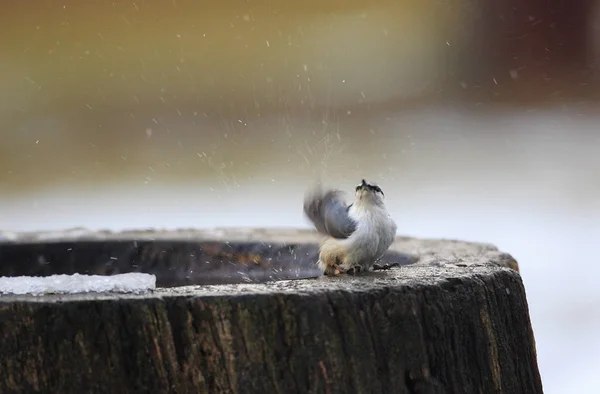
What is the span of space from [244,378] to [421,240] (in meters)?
0.91

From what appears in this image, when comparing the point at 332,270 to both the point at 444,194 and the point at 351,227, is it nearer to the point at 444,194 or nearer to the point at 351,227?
the point at 351,227

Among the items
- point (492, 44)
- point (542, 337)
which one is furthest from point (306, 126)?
point (542, 337)

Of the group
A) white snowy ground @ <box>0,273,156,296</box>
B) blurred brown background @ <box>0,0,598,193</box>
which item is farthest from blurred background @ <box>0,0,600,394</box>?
white snowy ground @ <box>0,273,156,296</box>

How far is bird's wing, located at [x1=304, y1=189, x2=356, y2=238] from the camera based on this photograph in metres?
1.73

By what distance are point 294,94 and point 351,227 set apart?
572cm

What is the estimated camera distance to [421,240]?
2.13 metres

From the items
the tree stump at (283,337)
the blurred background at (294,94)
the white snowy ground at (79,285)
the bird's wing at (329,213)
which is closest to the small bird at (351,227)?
the bird's wing at (329,213)

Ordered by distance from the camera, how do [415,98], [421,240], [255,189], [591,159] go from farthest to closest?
[415,98] → [591,159] → [255,189] → [421,240]

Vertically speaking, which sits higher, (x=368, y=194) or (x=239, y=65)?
(x=239, y=65)

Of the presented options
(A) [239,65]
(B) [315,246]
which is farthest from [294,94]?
(B) [315,246]

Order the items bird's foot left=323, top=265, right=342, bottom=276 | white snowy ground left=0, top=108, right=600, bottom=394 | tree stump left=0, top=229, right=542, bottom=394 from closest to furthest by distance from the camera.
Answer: tree stump left=0, top=229, right=542, bottom=394 < bird's foot left=323, top=265, right=342, bottom=276 < white snowy ground left=0, top=108, right=600, bottom=394

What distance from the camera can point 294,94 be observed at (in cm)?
738

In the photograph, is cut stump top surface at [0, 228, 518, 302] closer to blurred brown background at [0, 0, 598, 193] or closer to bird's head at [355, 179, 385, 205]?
bird's head at [355, 179, 385, 205]

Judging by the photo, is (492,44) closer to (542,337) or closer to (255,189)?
(255,189)
